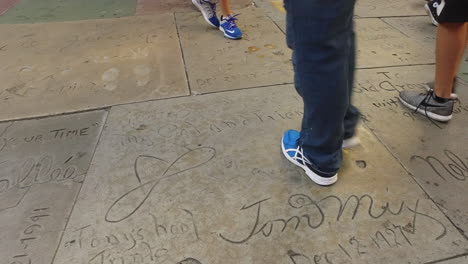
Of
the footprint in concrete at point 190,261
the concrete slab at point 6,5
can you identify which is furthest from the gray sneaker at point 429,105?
the concrete slab at point 6,5

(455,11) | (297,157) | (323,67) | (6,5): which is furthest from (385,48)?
(6,5)

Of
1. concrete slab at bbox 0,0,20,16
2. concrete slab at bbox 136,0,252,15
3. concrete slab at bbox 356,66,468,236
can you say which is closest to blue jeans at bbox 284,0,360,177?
concrete slab at bbox 356,66,468,236

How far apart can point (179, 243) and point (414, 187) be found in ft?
3.56

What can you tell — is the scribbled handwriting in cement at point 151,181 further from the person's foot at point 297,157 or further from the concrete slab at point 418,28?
the concrete slab at point 418,28

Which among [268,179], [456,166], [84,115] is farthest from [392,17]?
[84,115]

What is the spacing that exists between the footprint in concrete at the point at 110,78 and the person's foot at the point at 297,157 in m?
1.37

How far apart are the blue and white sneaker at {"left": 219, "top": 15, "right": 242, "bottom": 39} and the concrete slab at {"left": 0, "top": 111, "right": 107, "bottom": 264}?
4.91ft

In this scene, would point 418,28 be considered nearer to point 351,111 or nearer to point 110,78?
point 351,111

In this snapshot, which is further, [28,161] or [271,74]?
[271,74]

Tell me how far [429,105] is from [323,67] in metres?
1.12

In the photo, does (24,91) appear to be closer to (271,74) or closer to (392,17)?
(271,74)

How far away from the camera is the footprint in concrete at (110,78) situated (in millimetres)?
2453

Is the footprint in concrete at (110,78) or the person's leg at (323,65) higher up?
the person's leg at (323,65)

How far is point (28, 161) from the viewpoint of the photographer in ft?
5.85
